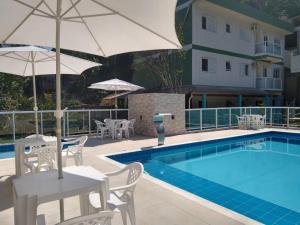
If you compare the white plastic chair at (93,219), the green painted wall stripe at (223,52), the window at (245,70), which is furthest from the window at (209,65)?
the white plastic chair at (93,219)

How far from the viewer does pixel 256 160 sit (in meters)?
8.75

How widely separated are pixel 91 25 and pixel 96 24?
108 millimetres

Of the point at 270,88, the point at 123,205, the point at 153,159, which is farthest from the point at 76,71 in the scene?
the point at 270,88

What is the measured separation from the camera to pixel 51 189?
8.03ft

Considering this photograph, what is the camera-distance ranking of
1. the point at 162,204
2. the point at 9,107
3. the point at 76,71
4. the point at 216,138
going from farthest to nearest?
the point at 9,107, the point at 216,138, the point at 76,71, the point at 162,204

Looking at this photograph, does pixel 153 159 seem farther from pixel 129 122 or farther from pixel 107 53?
pixel 107 53

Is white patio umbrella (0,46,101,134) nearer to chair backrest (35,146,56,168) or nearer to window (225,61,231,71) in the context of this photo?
chair backrest (35,146,56,168)

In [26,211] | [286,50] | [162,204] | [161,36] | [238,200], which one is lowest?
[238,200]

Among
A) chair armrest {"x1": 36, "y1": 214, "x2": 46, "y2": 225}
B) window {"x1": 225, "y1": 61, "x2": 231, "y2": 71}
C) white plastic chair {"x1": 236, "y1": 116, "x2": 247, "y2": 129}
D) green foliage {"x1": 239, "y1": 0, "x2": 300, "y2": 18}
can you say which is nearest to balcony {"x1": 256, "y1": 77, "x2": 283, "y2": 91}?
window {"x1": 225, "y1": 61, "x2": 231, "y2": 71}

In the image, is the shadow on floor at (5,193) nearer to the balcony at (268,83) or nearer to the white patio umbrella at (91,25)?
the white patio umbrella at (91,25)

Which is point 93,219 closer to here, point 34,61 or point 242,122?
point 34,61

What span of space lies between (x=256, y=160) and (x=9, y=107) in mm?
13421

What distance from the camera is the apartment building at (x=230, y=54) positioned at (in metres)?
17.5

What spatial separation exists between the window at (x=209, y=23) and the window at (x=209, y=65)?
2.03m
